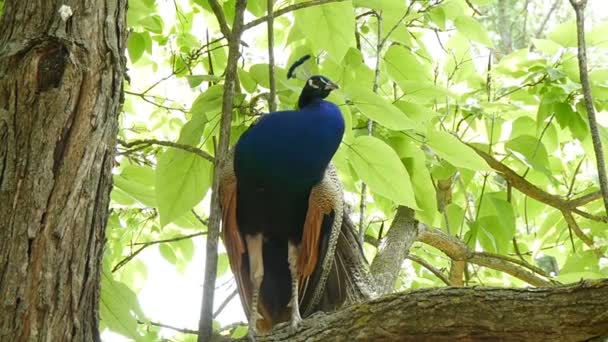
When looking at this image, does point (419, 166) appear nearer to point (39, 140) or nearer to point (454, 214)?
point (454, 214)

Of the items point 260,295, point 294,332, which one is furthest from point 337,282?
point 294,332

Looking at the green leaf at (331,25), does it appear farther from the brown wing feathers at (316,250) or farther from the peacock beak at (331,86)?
the brown wing feathers at (316,250)

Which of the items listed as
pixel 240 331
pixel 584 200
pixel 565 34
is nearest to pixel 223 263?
pixel 240 331

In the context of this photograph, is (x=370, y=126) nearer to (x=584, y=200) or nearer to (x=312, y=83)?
(x=312, y=83)

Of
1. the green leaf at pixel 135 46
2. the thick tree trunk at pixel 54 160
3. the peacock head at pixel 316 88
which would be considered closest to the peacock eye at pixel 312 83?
the peacock head at pixel 316 88

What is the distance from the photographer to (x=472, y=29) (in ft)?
7.60

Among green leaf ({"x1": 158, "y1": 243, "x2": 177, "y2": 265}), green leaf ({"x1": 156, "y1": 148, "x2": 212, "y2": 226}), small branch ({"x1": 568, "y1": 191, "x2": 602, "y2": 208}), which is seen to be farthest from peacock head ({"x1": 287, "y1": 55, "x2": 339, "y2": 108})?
small branch ({"x1": 568, "y1": 191, "x2": 602, "y2": 208})

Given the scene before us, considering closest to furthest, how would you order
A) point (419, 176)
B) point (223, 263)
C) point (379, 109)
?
point (379, 109)
point (419, 176)
point (223, 263)

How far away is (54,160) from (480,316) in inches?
30.0

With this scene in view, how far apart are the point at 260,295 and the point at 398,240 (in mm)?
478

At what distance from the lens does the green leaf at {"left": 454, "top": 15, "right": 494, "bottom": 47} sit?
2.31 meters

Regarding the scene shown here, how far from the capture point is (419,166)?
204cm

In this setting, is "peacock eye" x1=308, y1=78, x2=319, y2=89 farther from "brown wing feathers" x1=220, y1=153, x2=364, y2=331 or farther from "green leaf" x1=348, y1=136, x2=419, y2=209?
"green leaf" x1=348, y1=136, x2=419, y2=209

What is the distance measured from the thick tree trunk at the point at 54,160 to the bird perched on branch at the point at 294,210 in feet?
2.22
